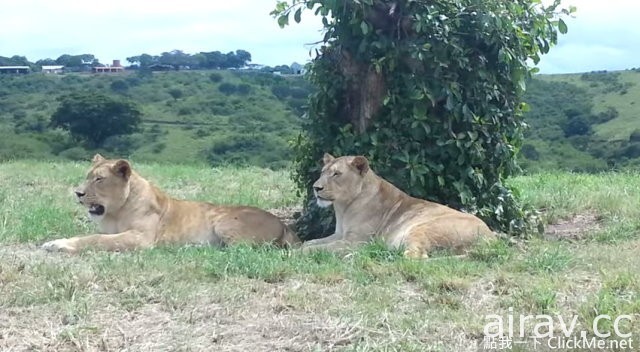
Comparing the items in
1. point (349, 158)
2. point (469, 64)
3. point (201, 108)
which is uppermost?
point (469, 64)

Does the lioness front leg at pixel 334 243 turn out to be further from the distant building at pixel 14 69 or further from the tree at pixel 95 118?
the distant building at pixel 14 69

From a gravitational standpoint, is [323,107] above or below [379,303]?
above

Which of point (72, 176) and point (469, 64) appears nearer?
point (469, 64)

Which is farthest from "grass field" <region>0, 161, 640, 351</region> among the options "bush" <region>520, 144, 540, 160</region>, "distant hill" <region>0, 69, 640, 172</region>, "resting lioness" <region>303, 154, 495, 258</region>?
"bush" <region>520, 144, 540, 160</region>

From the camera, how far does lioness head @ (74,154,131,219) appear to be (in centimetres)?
777

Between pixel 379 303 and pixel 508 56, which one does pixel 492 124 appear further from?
pixel 379 303

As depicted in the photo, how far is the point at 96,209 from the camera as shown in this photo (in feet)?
25.7

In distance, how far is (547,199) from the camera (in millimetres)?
10688

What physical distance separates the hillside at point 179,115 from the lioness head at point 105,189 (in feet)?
54.6

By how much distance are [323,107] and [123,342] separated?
4.24 meters

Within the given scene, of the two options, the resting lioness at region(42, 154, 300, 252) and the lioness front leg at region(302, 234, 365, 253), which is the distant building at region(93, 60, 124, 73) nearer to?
the resting lioness at region(42, 154, 300, 252)

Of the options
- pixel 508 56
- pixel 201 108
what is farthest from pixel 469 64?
pixel 201 108

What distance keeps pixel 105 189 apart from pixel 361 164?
1.96 meters

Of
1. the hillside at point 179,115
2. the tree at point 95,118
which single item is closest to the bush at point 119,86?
the hillside at point 179,115
